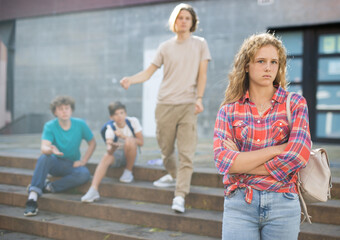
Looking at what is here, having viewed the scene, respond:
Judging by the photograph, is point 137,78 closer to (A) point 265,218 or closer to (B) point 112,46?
(A) point 265,218

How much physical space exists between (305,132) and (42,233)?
3525 millimetres

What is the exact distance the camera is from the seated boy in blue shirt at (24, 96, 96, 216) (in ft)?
16.6

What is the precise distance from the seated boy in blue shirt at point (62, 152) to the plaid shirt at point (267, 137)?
3.37m

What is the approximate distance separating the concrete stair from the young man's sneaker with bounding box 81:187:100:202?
2.7 inches

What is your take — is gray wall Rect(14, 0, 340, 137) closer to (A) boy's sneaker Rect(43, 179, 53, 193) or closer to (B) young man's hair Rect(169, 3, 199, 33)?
(B) young man's hair Rect(169, 3, 199, 33)

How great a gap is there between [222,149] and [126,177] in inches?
130

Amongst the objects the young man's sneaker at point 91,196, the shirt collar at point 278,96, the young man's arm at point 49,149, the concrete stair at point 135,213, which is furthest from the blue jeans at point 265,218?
the young man's arm at point 49,149

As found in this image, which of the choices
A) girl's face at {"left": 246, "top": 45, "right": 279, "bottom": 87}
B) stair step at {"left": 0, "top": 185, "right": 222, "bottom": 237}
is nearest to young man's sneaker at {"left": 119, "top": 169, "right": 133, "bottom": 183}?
stair step at {"left": 0, "top": 185, "right": 222, "bottom": 237}

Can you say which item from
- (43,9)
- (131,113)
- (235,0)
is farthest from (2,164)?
(43,9)

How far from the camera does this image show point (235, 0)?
9.72 meters

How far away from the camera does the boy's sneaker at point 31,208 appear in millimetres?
4801

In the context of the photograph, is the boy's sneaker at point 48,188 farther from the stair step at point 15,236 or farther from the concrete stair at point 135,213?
the stair step at point 15,236

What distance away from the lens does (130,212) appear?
4.56 metres

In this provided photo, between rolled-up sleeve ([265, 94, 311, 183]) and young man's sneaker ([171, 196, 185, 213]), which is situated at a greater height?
rolled-up sleeve ([265, 94, 311, 183])
